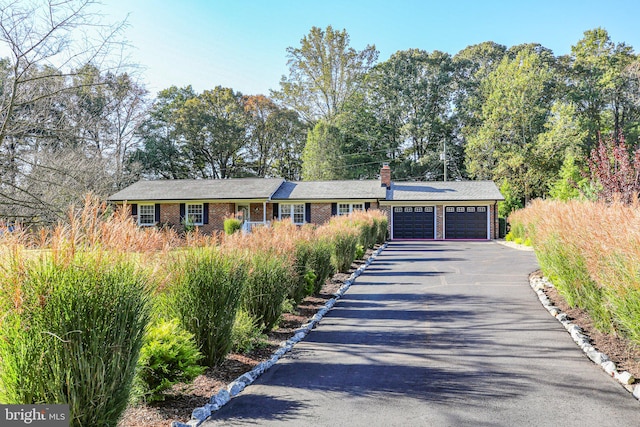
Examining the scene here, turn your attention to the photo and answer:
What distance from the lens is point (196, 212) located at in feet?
96.6

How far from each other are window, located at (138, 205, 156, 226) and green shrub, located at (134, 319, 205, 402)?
26921 millimetres

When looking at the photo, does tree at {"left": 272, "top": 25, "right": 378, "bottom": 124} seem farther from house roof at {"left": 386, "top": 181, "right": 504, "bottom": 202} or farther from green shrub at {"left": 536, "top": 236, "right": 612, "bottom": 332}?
green shrub at {"left": 536, "top": 236, "right": 612, "bottom": 332}

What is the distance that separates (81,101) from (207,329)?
4350 millimetres

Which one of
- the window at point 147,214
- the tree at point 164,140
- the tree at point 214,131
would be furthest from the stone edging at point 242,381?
the tree at point 214,131

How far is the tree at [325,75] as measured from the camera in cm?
4641

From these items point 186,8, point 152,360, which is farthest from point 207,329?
point 186,8

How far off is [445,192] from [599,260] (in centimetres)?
2577

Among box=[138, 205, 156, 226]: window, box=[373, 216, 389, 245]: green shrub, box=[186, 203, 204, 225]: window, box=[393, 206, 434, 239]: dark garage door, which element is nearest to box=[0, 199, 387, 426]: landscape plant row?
box=[373, 216, 389, 245]: green shrub

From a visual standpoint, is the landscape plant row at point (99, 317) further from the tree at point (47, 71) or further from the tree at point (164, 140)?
the tree at point (164, 140)

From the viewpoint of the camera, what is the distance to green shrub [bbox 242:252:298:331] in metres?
6.60

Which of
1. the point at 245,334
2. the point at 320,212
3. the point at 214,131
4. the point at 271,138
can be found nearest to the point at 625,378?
the point at 245,334

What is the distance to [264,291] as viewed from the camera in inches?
266

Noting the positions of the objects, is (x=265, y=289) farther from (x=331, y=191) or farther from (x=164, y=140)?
(x=164, y=140)

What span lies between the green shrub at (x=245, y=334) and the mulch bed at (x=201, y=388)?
8 cm
